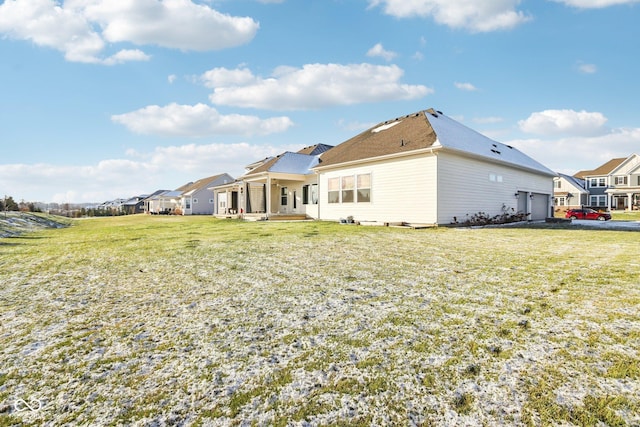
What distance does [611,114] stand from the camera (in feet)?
72.0

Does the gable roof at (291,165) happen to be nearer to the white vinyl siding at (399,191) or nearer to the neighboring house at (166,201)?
the white vinyl siding at (399,191)

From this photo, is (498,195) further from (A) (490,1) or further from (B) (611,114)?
(B) (611,114)

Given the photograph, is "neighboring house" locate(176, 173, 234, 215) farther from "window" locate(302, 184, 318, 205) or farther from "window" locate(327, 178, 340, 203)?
"window" locate(327, 178, 340, 203)

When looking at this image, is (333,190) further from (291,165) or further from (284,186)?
(284,186)

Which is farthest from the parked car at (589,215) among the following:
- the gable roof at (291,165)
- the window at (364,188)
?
the gable roof at (291,165)

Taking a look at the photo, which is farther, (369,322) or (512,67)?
(512,67)

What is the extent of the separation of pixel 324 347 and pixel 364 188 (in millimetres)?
13398

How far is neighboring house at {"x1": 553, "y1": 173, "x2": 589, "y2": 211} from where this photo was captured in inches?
1831

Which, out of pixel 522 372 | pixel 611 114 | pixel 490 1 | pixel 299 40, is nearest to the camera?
pixel 522 372

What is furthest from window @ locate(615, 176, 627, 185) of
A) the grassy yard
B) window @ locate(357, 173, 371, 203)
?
the grassy yard

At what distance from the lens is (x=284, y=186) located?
2297 cm

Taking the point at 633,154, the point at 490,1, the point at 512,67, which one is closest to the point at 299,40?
the point at 490,1

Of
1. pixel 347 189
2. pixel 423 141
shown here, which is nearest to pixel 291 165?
pixel 347 189

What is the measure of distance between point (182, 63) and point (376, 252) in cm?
1427
